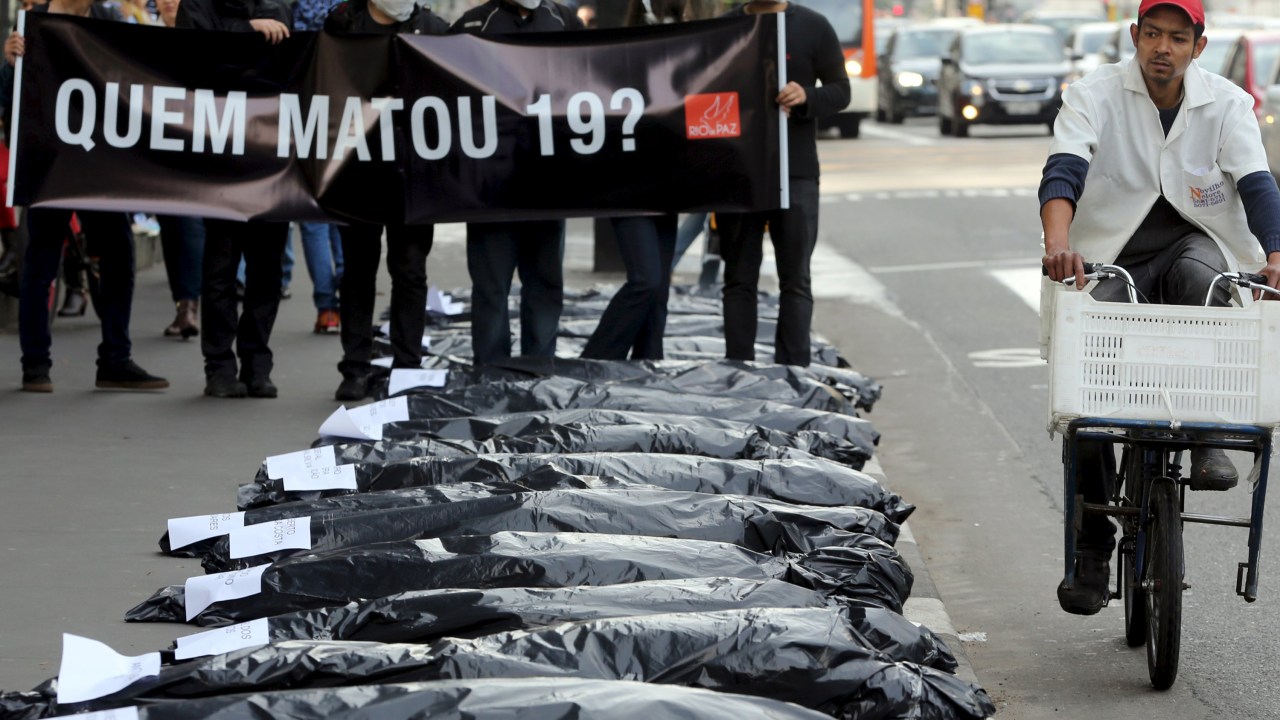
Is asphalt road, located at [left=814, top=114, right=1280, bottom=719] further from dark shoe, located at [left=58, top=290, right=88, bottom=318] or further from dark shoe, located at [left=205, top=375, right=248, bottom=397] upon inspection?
dark shoe, located at [left=58, top=290, right=88, bottom=318]

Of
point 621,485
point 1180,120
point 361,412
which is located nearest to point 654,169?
point 361,412

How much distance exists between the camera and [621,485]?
551 centimetres

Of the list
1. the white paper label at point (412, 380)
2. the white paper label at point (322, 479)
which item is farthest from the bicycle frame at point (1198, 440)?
the white paper label at point (412, 380)

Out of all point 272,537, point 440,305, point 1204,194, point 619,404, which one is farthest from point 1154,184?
point 440,305

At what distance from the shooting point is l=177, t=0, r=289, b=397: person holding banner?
816cm

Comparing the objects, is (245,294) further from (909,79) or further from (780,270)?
(909,79)

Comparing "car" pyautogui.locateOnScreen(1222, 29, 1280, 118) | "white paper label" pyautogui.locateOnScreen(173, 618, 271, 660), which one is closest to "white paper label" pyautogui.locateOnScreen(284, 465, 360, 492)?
"white paper label" pyautogui.locateOnScreen(173, 618, 271, 660)

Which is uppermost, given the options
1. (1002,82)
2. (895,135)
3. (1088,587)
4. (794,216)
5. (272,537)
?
(794,216)

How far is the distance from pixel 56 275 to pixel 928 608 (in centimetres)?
460

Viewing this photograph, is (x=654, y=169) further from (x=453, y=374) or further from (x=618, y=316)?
(x=453, y=374)

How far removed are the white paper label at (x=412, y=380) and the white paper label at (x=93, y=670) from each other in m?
3.44

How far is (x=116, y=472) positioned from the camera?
677 cm

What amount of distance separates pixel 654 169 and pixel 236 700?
494 centimetres

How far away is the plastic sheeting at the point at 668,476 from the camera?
223 inches
